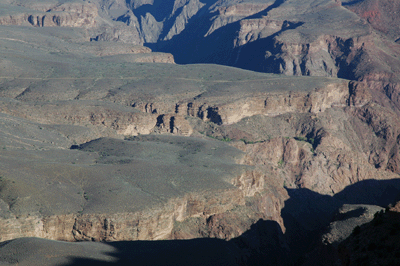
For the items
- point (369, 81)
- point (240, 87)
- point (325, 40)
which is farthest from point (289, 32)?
point (240, 87)

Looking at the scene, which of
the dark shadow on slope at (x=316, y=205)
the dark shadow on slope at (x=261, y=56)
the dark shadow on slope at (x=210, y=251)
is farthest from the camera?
the dark shadow on slope at (x=261, y=56)

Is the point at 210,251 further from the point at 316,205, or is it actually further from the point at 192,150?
the point at 316,205

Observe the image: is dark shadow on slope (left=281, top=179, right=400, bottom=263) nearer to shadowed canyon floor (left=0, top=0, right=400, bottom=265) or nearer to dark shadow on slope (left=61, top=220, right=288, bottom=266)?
shadowed canyon floor (left=0, top=0, right=400, bottom=265)

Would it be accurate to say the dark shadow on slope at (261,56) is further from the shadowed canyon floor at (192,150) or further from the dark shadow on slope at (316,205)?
the dark shadow on slope at (316,205)

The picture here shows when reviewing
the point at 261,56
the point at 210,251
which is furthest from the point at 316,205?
the point at 261,56

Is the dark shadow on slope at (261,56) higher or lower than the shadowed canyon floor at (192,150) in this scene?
lower

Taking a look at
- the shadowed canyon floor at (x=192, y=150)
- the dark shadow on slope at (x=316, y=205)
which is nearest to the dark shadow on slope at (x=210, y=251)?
the shadowed canyon floor at (x=192, y=150)

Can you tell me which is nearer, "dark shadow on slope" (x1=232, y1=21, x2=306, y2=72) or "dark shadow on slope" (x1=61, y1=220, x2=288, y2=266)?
"dark shadow on slope" (x1=61, y1=220, x2=288, y2=266)

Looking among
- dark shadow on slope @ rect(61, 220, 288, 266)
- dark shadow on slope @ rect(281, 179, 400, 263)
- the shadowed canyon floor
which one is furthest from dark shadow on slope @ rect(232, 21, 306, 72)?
dark shadow on slope @ rect(61, 220, 288, 266)
